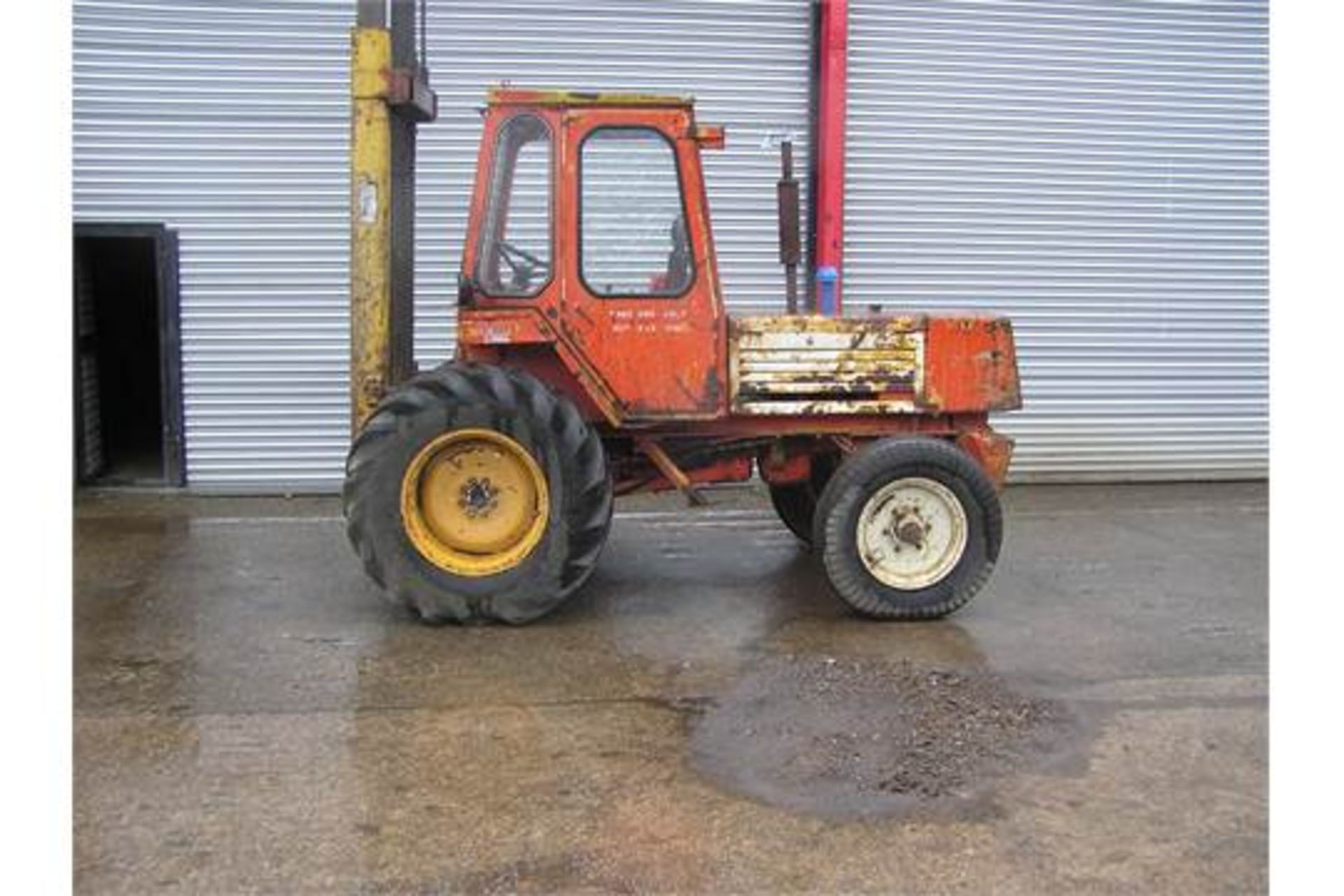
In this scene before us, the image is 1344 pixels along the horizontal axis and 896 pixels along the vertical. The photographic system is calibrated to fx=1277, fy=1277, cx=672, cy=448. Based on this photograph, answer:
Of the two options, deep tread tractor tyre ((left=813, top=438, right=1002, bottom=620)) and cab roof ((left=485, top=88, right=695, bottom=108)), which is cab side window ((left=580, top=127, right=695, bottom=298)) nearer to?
cab roof ((left=485, top=88, right=695, bottom=108))

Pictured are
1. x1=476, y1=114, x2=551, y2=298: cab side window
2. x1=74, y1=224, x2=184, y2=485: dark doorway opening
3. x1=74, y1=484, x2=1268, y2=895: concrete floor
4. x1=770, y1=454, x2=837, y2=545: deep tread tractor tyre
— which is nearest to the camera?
x1=74, y1=484, x2=1268, y2=895: concrete floor

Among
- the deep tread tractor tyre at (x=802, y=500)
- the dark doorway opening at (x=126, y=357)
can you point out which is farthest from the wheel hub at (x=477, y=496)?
the dark doorway opening at (x=126, y=357)

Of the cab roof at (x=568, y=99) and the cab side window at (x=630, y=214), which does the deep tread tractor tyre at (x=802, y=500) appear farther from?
the cab roof at (x=568, y=99)

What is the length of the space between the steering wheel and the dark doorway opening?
445 centimetres

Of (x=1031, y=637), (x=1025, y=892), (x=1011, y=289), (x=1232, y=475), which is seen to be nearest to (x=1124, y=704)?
(x=1031, y=637)

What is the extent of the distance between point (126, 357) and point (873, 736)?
1090 cm

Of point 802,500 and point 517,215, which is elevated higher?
point 517,215

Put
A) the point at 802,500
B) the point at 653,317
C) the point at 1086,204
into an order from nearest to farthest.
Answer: the point at 653,317, the point at 802,500, the point at 1086,204

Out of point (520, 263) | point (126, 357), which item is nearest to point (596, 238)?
point (520, 263)

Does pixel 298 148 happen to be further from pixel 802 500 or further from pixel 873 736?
pixel 873 736

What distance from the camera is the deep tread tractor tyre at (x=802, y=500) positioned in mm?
7379

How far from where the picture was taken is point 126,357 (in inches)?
522

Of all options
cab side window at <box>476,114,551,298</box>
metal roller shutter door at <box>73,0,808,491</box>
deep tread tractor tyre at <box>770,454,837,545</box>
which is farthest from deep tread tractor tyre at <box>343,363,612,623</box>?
metal roller shutter door at <box>73,0,808,491</box>

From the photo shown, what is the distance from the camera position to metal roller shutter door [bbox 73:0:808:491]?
9.66m
